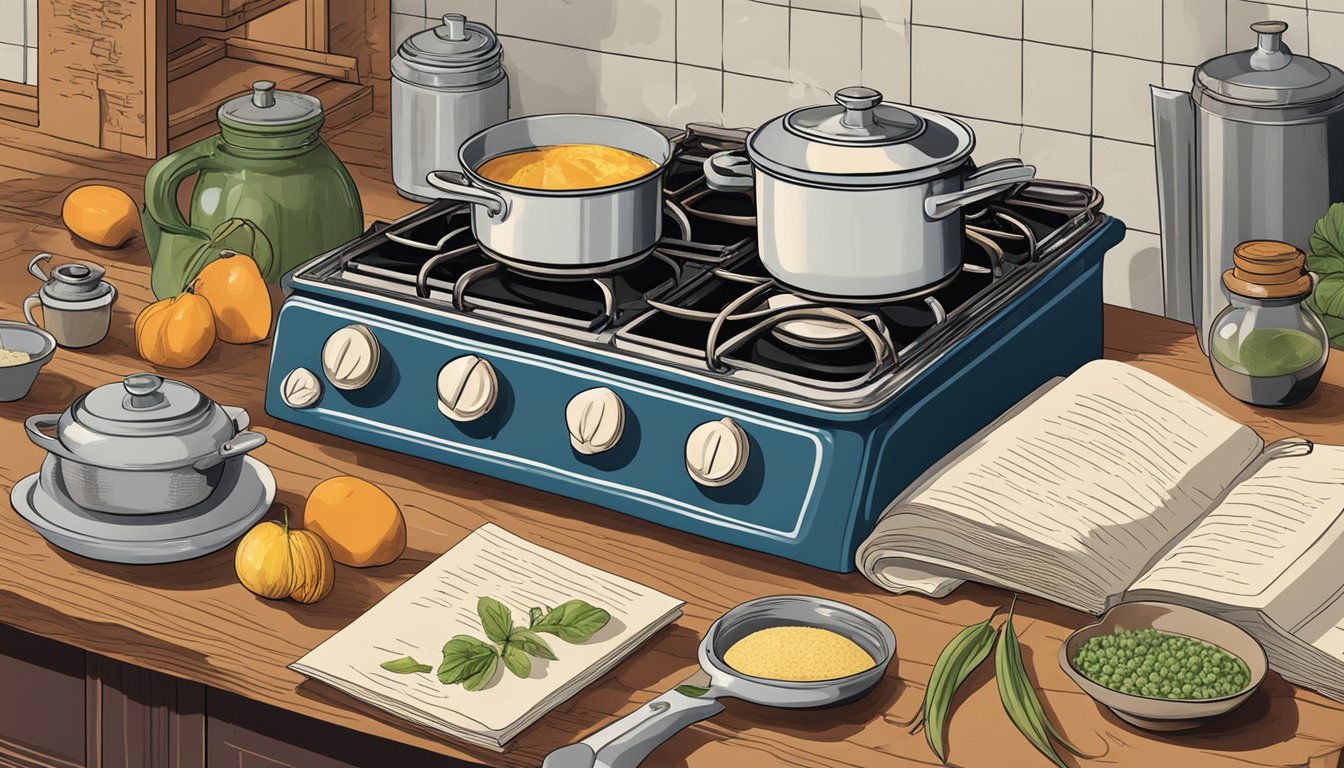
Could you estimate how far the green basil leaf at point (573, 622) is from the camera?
5.59 ft

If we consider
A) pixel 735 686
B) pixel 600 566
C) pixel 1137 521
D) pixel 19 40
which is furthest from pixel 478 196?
pixel 19 40

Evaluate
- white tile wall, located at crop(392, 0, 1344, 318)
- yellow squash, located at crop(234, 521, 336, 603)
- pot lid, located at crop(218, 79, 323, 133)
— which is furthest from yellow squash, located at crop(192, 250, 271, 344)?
white tile wall, located at crop(392, 0, 1344, 318)

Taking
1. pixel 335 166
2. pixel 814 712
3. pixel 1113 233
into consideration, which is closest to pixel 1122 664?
pixel 814 712

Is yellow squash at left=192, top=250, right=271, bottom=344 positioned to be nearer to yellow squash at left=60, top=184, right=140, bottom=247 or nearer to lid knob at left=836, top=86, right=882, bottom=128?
yellow squash at left=60, top=184, right=140, bottom=247

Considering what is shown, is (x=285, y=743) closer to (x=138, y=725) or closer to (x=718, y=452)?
(x=138, y=725)

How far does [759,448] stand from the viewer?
1815 millimetres

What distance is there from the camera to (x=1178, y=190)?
2.31m

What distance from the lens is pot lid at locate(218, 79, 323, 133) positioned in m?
2.28

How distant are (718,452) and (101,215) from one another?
1.09 metres

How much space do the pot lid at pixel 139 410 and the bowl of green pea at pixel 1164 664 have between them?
83cm

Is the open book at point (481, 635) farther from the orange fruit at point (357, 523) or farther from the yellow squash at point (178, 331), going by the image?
the yellow squash at point (178, 331)

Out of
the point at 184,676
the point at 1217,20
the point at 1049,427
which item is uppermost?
the point at 1217,20

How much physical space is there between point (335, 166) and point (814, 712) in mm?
1047

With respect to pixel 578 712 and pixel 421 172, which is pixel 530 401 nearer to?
pixel 578 712
